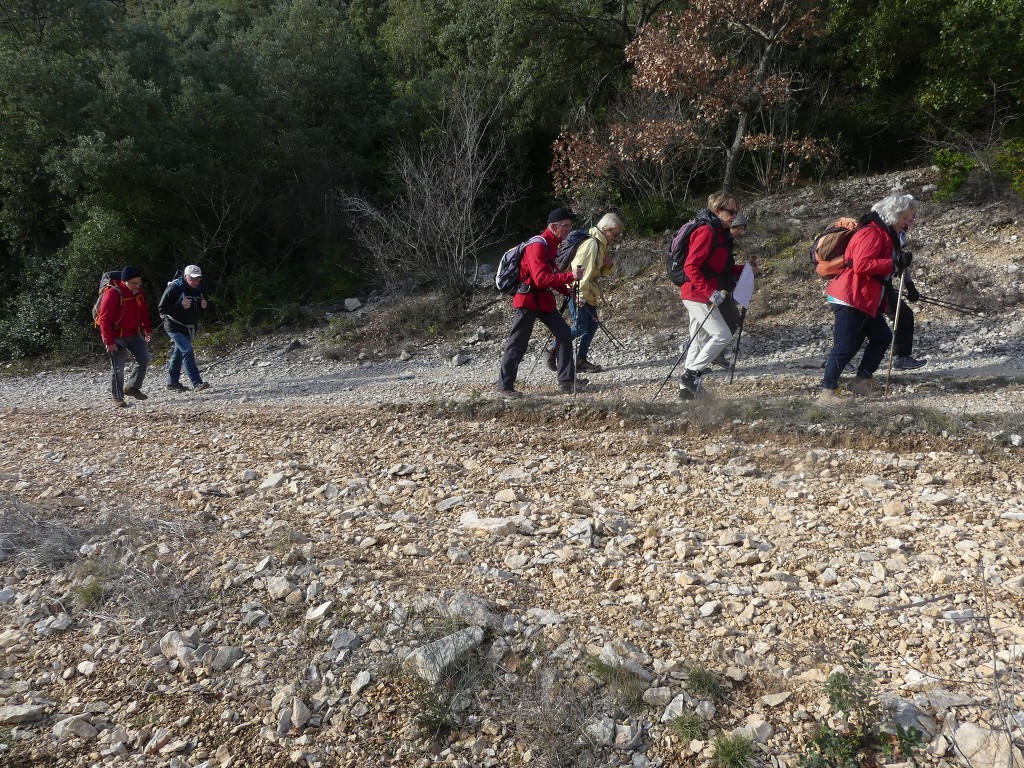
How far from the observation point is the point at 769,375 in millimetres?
7871

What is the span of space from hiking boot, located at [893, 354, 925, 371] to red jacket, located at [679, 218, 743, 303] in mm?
2006

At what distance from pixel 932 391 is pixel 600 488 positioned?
3635 millimetres

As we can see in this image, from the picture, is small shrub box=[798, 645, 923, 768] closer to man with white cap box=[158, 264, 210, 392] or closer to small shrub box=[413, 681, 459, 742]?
small shrub box=[413, 681, 459, 742]

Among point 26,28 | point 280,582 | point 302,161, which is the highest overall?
point 26,28

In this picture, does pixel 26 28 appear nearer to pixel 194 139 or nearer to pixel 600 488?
pixel 194 139

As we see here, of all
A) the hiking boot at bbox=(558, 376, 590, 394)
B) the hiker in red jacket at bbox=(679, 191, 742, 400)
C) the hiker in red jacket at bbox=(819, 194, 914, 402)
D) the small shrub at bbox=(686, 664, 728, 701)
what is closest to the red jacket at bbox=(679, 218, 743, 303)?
the hiker in red jacket at bbox=(679, 191, 742, 400)

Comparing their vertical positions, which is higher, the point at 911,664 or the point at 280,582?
the point at 280,582

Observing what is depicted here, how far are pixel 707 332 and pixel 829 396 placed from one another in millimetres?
1240

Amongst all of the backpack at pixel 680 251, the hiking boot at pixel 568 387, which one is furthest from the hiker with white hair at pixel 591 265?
the backpack at pixel 680 251

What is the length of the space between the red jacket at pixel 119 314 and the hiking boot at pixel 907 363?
28.8 ft

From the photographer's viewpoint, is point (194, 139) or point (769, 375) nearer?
point (769, 375)

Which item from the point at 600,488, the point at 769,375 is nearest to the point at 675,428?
the point at 600,488

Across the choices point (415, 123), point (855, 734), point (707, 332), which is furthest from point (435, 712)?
point (415, 123)

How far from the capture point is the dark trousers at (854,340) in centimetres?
634
